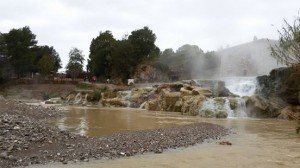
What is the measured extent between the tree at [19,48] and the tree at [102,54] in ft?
48.2

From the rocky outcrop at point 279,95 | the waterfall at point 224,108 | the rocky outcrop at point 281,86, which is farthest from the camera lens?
the rocky outcrop at point 281,86

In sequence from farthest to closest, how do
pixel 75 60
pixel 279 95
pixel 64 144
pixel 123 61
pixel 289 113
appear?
1. pixel 75 60
2. pixel 123 61
3. pixel 279 95
4. pixel 289 113
5. pixel 64 144

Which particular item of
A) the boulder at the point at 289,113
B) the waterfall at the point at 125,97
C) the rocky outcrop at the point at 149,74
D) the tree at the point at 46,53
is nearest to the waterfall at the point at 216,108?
the boulder at the point at 289,113

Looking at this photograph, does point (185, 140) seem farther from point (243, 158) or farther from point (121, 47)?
point (121, 47)

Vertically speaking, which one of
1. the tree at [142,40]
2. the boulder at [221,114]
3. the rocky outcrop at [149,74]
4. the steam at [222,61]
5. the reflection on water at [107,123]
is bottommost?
the reflection on water at [107,123]

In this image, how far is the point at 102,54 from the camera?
291 feet

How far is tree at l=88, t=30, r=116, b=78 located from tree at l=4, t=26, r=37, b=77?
48.2 feet

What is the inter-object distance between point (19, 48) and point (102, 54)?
1896 cm

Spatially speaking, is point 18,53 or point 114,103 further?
point 18,53

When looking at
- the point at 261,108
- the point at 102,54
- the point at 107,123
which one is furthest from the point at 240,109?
the point at 102,54

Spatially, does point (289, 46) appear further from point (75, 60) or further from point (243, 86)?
point (75, 60)

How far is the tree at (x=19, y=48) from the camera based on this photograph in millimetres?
88562

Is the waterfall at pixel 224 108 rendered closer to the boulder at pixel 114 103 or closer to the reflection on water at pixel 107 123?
the reflection on water at pixel 107 123

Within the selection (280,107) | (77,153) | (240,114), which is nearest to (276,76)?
(280,107)
